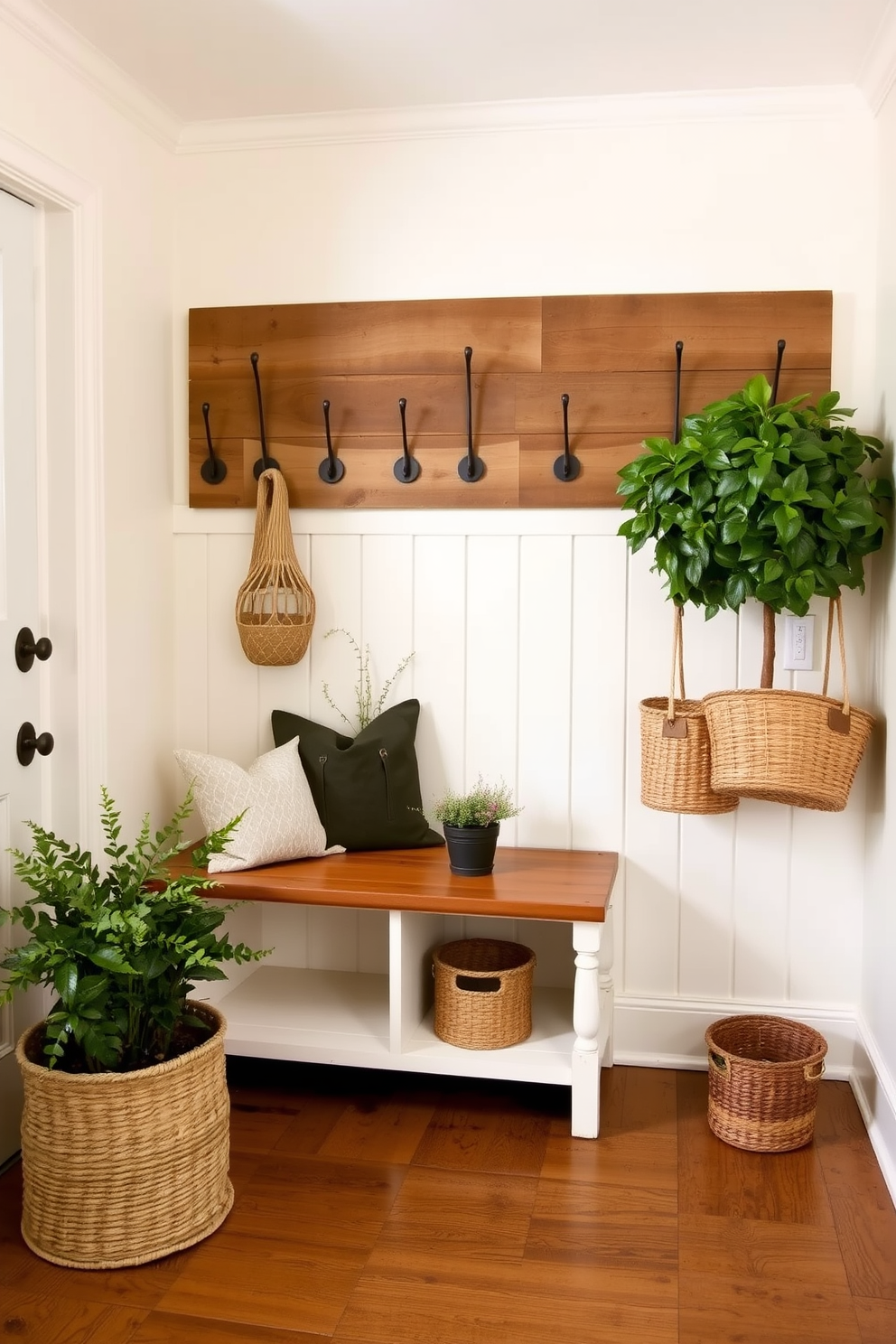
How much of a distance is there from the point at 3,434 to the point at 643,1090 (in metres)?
1.97

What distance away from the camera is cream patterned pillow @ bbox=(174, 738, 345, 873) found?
257 cm

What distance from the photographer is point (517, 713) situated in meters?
2.80

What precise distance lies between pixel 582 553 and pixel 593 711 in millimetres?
376

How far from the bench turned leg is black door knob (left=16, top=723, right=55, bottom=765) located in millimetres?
1148

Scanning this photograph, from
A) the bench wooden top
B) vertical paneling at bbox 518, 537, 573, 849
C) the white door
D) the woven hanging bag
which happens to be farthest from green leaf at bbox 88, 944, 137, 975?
vertical paneling at bbox 518, 537, 573, 849

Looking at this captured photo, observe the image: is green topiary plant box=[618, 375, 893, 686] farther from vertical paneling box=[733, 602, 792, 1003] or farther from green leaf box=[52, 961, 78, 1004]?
green leaf box=[52, 961, 78, 1004]

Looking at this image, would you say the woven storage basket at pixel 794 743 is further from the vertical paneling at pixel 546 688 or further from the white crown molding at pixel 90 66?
the white crown molding at pixel 90 66

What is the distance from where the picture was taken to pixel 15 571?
7.60ft

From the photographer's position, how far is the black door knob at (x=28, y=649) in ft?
7.60

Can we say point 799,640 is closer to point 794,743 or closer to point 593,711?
point 794,743

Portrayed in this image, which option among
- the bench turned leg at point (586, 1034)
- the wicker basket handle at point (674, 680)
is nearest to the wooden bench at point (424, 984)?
the bench turned leg at point (586, 1034)

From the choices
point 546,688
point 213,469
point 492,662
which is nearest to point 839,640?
point 546,688

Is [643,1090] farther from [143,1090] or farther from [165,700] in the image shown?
[165,700]

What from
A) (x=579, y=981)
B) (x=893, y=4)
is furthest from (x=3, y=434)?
(x=893, y=4)
